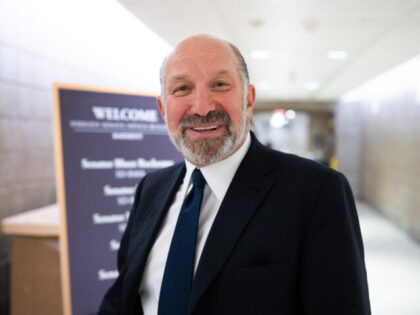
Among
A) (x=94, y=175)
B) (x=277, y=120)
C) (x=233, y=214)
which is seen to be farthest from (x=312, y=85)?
(x=277, y=120)

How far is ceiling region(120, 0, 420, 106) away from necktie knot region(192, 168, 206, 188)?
91.8 inches

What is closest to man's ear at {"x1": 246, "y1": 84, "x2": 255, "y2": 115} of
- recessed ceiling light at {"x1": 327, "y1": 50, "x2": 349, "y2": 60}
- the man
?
the man

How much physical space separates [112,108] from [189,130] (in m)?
1.47

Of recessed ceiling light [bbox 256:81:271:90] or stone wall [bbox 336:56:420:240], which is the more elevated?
recessed ceiling light [bbox 256:81:271:90]

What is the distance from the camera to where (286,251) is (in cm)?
87

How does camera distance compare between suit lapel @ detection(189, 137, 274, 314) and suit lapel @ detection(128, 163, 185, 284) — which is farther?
suit lapel @ detection(128, 163, 185, 284)

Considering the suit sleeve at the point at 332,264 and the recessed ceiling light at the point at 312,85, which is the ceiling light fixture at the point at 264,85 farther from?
the suit sleeve at the point at 332,264

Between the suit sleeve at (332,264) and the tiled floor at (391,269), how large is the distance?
3.34 meters

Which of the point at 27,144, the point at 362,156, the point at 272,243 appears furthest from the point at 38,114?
the point at 362,156

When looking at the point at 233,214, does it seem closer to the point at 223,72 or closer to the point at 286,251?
the point at 286,251

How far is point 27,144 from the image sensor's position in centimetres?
264

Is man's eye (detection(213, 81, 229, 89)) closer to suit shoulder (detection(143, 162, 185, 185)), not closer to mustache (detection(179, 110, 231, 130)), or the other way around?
mustache (detection(179, 110, 231, 130))

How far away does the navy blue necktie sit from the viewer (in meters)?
0.97

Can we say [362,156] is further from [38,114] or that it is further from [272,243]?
[272,243]
